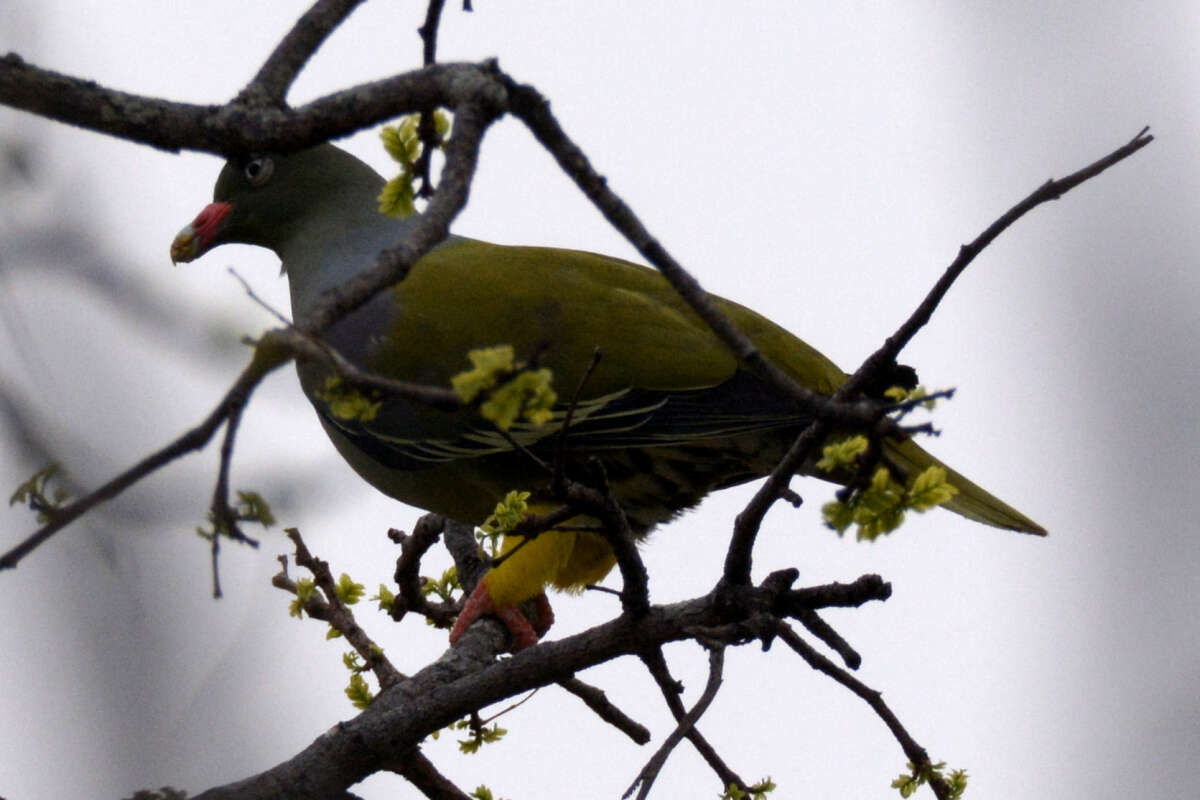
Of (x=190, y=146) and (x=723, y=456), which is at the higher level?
(x=723, y=456)

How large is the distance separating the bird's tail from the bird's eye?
173 centimetres

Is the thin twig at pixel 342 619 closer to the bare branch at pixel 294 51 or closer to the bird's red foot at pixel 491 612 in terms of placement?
the bird's red foot at pixel 491 612

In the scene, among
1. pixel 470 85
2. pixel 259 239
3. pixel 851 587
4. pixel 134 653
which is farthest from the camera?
pixel 259 239

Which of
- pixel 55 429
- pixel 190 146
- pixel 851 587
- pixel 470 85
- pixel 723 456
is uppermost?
pixel 723 456

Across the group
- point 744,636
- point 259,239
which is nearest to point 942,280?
point 744,636

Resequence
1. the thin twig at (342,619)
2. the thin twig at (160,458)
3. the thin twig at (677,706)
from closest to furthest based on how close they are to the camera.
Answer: the thin twig at (160,458) → the thin twig at (677,706) → the thin twig at (342,619)

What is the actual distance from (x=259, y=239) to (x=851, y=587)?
2.24 m

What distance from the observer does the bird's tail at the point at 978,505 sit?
309 cm

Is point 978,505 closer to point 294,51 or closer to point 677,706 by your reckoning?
point 677,706

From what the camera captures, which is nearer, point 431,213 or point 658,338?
point 431,213

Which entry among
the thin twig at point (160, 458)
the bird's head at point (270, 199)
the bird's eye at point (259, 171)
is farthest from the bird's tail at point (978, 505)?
the thin twig at point (160, 458)

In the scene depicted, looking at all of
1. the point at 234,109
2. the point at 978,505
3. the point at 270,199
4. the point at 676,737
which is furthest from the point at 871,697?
the point at 270,199

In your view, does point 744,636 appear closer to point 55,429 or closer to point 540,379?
point 540,379

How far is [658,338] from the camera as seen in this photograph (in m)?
3.22
